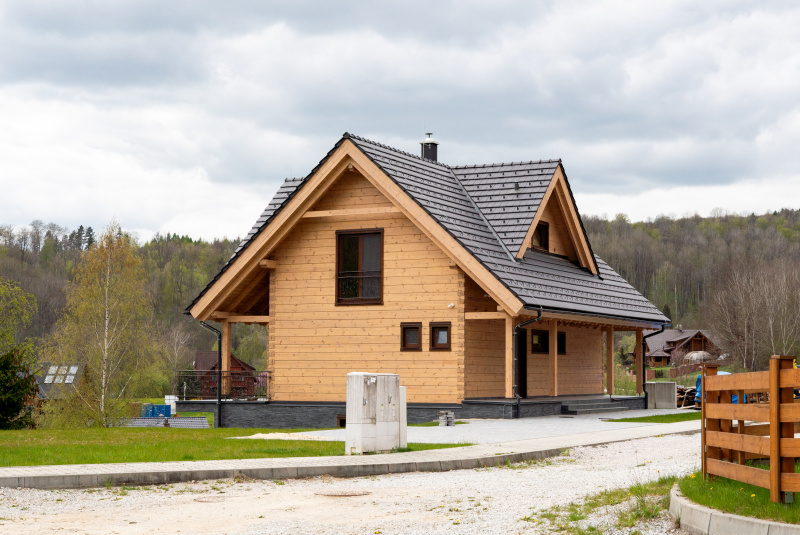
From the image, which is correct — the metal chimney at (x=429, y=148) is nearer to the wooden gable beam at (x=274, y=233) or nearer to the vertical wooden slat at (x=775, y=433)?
the wooden gable beam at (x=274, y=233)

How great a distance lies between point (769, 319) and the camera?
75.6 metres

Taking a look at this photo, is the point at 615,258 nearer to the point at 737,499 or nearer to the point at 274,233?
the point at 274,233

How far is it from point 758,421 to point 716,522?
1639 mm

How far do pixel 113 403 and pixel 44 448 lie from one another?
9771 millimetres

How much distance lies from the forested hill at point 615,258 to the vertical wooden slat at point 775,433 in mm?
86061

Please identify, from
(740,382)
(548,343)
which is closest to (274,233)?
(548,343)

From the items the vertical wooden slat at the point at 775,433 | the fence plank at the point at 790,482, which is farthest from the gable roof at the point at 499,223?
the fence plank at the point at 790,482

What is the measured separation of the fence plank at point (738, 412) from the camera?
7.75m

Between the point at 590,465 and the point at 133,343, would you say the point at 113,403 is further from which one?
the point at 590,465

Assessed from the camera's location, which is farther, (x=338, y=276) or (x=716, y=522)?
(x=338, y=276)

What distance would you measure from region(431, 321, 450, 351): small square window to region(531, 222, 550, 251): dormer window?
512 centimetres

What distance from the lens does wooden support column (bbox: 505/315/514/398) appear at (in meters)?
23.3

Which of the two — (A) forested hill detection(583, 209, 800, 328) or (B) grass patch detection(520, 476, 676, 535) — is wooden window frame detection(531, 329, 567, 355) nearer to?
(B) grass patch detection(520, 476, 676, 535)

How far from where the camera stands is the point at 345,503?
980cm
